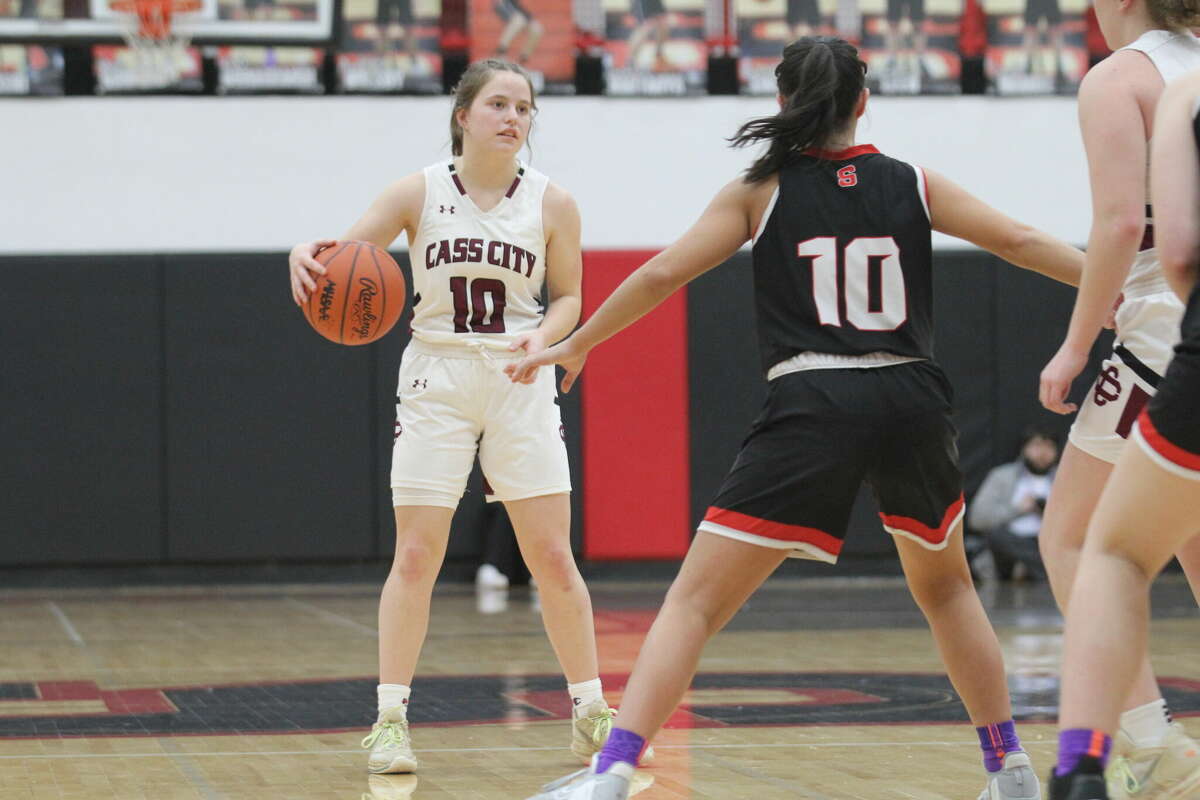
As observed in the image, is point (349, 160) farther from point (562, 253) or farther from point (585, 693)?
point (585, 693)

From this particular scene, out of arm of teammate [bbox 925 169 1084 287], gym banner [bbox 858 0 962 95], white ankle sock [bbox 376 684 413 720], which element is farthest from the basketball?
gym banner [bbox 858 0 962 95]

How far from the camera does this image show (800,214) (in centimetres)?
380

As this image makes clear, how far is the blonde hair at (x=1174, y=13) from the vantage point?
12.7 feet

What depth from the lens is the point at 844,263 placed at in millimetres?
3760

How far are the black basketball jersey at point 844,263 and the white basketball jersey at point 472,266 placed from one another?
1.45 meters

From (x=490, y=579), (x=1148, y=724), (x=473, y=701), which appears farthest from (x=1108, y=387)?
(x=490, y=579)

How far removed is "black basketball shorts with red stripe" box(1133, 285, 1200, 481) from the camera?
9.91 ft

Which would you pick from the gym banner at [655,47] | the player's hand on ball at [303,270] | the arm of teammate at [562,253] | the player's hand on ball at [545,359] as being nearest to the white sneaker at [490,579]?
the gym banner at [655,47]

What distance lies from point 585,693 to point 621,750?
5.03 feet

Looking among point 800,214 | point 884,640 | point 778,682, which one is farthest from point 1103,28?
point 884,640

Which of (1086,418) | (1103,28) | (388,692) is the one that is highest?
(1103,28)

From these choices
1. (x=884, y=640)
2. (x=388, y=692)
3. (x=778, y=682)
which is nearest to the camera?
(x=388, y=692)

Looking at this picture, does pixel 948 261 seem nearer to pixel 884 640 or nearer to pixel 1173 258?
pixel 884 640

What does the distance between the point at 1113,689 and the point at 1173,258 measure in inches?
31.7
